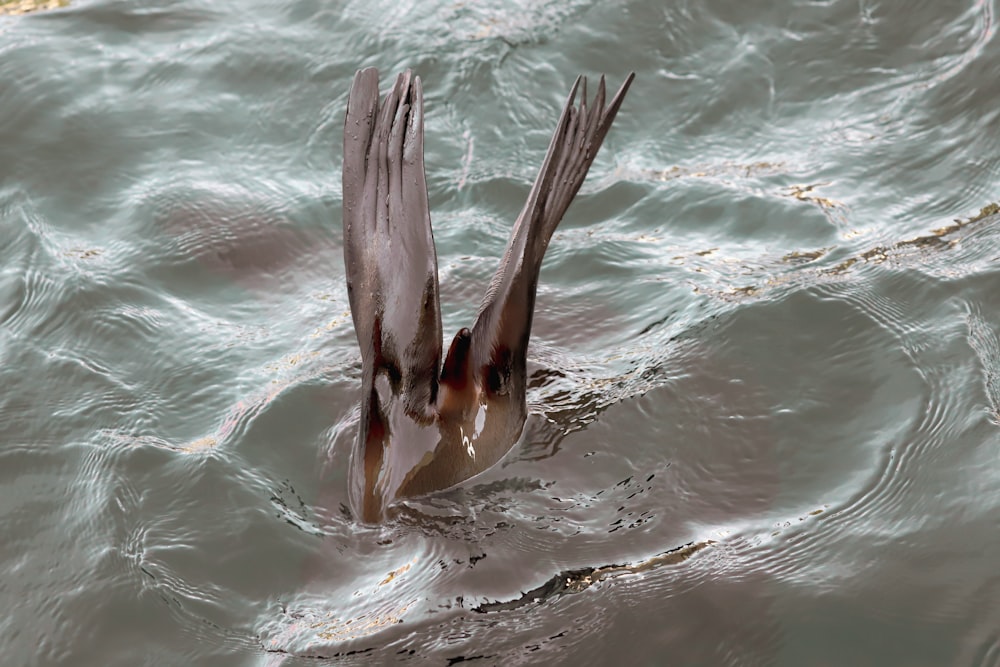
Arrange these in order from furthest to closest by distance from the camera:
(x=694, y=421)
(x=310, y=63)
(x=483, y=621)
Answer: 1. (x=310, y=63)
2. (x=694, y=421)
3. (x=483, y=621)

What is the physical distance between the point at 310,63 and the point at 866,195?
9.11 ft

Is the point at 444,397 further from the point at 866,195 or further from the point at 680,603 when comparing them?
the point at 866,195

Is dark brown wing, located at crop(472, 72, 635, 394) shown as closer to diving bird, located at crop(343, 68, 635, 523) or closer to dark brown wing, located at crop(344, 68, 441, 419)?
diving bird, located at crop(343, 68, 635, 523)

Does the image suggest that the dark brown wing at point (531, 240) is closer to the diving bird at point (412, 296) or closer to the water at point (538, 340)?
the diving bird at point (412, 296)

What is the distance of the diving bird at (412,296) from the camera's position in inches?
113

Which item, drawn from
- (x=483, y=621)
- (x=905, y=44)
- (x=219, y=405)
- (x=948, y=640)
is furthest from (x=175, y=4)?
(x=948, y=640)

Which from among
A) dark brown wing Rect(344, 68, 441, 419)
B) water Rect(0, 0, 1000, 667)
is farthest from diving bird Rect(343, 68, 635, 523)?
water Rect(0, 0, 1000, 667)

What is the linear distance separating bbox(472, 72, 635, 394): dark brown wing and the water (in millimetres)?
311

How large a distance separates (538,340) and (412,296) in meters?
0.84

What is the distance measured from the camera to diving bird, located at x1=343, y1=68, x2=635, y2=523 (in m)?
2.87

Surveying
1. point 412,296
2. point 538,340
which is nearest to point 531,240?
point 412,296

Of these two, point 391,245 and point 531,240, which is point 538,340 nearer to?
point 531,240

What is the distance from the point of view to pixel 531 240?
2895mm

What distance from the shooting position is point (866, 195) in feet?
14.3
